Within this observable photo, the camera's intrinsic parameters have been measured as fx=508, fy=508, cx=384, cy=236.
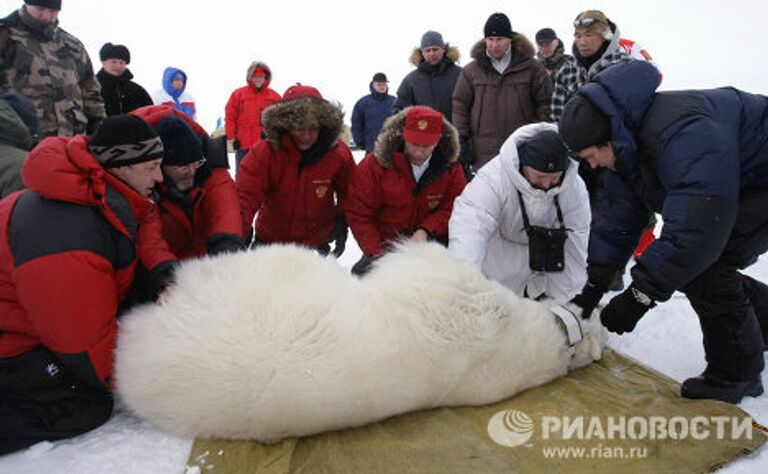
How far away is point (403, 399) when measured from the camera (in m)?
1.79

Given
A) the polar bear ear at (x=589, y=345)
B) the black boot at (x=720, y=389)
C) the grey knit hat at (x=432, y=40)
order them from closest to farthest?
the black boot at (x=720, y=389) → the polar bear ear at (x=589, y=345) → the grey knit hat at (x=432, y=40)

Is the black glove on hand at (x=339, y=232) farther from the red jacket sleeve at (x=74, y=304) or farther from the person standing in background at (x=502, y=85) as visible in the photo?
the red jacket sleeve at (x=74, y=304)

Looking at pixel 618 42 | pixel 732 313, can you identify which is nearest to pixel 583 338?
pixel 732 313

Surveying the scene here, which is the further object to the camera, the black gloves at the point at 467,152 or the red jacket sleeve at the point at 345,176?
the black gloves at the point at 467,152

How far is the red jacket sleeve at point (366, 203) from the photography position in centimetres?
329

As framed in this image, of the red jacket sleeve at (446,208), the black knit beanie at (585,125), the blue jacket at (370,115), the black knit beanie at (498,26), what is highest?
the black knit beanie at (498,26)

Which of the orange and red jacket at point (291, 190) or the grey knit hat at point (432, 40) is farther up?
the grey knit hat at point (432, 40)

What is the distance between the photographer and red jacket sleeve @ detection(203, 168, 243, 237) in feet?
8.76

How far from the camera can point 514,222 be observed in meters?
2.83

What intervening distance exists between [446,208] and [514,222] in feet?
2.27

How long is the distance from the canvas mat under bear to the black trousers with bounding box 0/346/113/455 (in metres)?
0.47

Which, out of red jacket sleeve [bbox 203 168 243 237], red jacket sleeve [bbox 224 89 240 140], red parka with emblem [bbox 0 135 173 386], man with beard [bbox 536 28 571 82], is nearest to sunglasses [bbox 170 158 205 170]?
red jacket sleeve [bbox 203 168 243 237]

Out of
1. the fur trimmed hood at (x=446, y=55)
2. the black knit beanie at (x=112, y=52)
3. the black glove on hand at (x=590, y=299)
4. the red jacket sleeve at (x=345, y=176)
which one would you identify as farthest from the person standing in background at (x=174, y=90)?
the black glove on hand at (x=590, y=299)

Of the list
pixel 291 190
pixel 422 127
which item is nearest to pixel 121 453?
pixel 291 190
